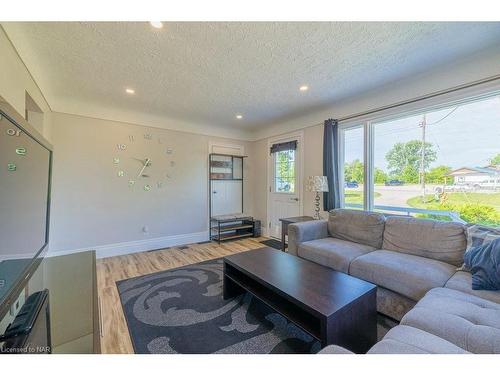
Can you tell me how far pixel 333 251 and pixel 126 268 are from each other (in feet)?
8.87

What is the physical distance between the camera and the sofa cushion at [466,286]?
136cm

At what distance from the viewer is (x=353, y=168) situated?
3.19 m

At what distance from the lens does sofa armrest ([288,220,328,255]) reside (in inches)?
104

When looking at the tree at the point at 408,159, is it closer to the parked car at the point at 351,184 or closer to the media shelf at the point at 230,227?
the parked car at the point at 351,184

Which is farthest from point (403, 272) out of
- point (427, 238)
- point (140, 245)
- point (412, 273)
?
point (140, 245)

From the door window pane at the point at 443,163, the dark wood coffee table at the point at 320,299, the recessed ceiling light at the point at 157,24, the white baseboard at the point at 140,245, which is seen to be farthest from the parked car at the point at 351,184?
the recessed ceiling light at the point at 157,24

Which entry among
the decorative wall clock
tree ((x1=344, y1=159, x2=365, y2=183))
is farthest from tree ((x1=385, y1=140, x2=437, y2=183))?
the decorative wall clock

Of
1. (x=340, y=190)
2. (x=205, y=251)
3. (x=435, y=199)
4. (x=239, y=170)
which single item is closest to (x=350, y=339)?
(x=435, y=199)

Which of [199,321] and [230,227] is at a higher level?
[230,227]

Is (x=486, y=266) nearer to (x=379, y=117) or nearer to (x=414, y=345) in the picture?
(x=414, y=345)

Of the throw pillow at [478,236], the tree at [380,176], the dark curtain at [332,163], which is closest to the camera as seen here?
the throw pillow at [478,236]

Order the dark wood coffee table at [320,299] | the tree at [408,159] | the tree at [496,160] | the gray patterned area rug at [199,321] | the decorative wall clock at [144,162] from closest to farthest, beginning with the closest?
the dark wood coffee table at [320,299] → the gray patterned area rug at [199,321] → the tree at [496,160] → the tree at [408,159] → the decorative wall clock at [144,162]

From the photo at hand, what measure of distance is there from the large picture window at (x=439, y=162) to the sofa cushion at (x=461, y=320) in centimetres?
133
